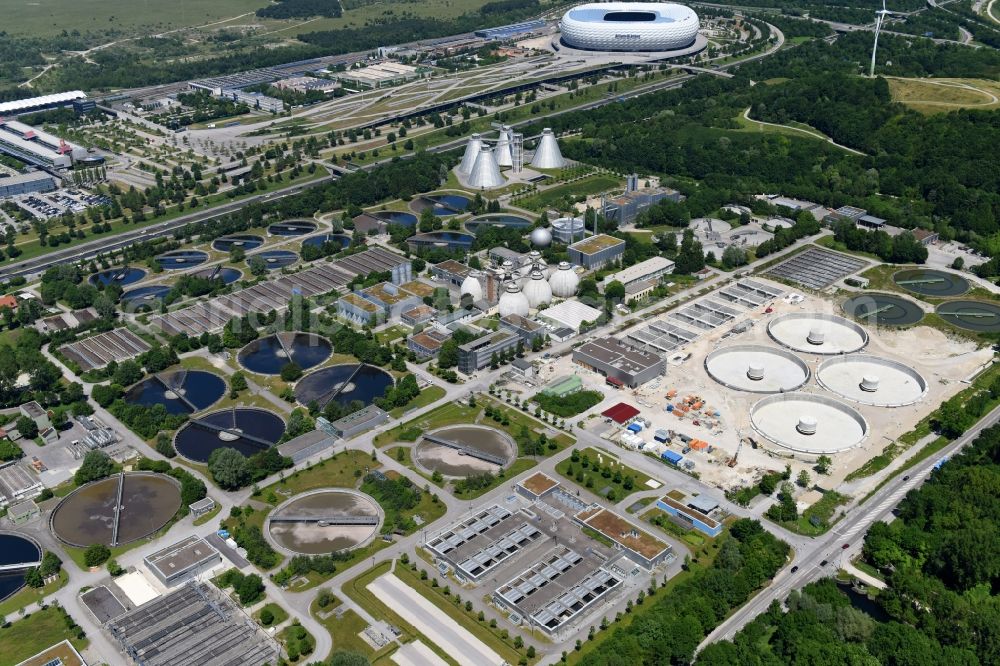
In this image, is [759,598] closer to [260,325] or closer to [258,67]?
[260,325]

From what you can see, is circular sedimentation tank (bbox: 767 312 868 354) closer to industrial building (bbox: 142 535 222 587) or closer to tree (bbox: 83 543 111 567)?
industrial building (bbox: 142 535 222 587)

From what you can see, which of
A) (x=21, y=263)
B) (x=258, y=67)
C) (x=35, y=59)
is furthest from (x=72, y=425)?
(x=35, y=59)

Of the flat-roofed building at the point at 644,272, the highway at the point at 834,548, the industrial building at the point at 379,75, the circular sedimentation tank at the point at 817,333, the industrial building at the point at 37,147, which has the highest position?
the industrial building at the point at 379,75

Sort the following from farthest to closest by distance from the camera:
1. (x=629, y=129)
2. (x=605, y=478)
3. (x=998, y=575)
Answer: (x=629, y=129)
(x=605, y=478)
(x=998, y=575)

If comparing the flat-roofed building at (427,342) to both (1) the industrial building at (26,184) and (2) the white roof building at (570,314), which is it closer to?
(2) the white roof building at (570,314)

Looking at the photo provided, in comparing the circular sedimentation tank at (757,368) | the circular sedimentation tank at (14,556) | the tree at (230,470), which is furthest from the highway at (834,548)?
the circular sedimentation tank at (14,556)

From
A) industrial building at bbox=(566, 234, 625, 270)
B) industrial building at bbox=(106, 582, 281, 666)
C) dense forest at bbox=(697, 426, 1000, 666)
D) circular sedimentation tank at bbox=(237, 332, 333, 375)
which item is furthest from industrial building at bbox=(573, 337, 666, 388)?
industrial building at bbox=(106, 582, 281, 666)
